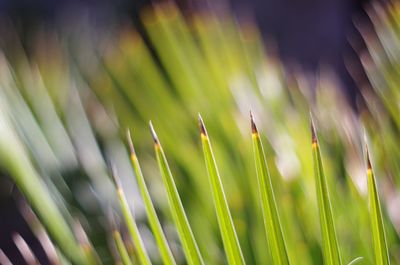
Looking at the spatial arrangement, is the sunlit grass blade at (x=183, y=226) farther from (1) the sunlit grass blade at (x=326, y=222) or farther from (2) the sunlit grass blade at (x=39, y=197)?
(2) the sunlit grass blade at (x=39, y=197)

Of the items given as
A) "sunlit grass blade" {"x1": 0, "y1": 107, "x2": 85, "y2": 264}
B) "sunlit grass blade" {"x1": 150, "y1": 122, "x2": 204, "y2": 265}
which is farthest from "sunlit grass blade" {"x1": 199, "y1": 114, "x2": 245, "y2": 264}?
"sunlit grass blade" {"x1": 0, "y1": 107, "x2": 85, "y2": 264}

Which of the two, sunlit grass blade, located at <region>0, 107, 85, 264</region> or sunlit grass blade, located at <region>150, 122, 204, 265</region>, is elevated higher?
sunlit grass blade, located at <region>0, 107, 85, 264</region>

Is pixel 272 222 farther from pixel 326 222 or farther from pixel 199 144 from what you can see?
pixel 199 144

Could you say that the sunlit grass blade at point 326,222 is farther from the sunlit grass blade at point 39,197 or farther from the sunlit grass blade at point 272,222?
the sunlit grass blade at point 39,197

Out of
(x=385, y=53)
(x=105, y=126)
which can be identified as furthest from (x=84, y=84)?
(x=385, y=53)

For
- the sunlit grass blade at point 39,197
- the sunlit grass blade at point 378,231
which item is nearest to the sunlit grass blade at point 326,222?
the sunlit grass blade at point 378,231

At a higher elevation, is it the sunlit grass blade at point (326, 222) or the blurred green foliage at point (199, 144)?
the blurred green foliage at point (199, 144)

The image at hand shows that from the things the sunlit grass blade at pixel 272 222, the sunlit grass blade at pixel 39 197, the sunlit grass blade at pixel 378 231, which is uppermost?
the sunlit grass blade at pixel 39 197

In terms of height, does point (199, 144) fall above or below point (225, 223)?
above

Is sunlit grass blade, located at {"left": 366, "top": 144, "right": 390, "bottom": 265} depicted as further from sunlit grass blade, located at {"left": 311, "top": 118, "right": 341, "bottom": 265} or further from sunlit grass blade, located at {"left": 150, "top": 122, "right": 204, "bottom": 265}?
sunlit grass blade, located at {"left": 150, "top": 122, "right": 204, "bottom": 265}

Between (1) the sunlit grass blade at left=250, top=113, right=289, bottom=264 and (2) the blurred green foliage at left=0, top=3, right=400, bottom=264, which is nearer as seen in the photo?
(1) the sunlit grass blade at left=250, top=113, right=289, bottom=264

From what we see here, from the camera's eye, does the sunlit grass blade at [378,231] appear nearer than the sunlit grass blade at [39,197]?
Yes

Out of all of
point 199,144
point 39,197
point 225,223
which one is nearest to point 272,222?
point 225,223
